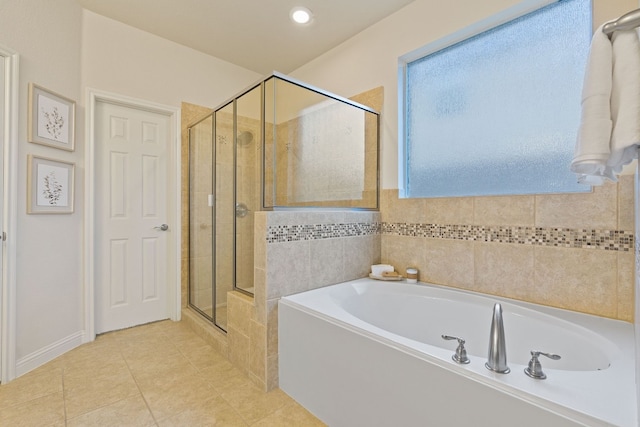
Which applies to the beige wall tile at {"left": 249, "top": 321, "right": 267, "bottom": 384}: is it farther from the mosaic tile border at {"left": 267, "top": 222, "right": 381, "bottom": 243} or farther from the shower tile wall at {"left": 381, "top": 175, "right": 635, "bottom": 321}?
the shower tile wall at {"left": 381, "top": 175, "right": 635, "bottom": 321}

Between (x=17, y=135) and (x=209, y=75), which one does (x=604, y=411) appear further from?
(x=209, y=75)

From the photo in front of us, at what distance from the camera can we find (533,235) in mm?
1622

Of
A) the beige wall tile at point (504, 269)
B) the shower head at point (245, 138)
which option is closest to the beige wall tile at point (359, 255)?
the beige wall tile at point (504, 269)

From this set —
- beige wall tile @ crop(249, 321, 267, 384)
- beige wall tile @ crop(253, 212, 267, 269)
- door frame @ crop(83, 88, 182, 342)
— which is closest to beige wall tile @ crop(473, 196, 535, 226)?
beige wall tile @ crop(253, 212, 267, 269)

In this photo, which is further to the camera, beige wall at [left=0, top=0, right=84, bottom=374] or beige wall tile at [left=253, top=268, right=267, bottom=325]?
beige wall at [left=0, top=0, right=84, bottom=374]

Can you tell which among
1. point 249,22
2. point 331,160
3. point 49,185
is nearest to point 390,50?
point 331,160

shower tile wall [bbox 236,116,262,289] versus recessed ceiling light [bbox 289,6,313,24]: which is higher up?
recessed ceiling light [bbox 289,6,313,24]

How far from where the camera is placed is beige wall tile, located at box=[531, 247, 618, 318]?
1404 millimetres

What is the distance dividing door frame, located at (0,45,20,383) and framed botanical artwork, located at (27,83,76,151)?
0.09 metres

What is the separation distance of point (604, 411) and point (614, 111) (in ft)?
2.48

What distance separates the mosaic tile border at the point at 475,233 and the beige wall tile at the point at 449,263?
49 millimetres

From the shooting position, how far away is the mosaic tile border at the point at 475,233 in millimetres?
1405

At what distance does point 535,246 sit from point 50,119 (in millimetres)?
3230

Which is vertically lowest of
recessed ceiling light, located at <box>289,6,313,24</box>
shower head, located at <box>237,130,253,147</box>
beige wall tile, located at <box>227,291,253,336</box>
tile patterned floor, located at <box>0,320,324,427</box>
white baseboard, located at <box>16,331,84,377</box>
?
tile patterned floor, located at <box>0,320,324,427</box>
